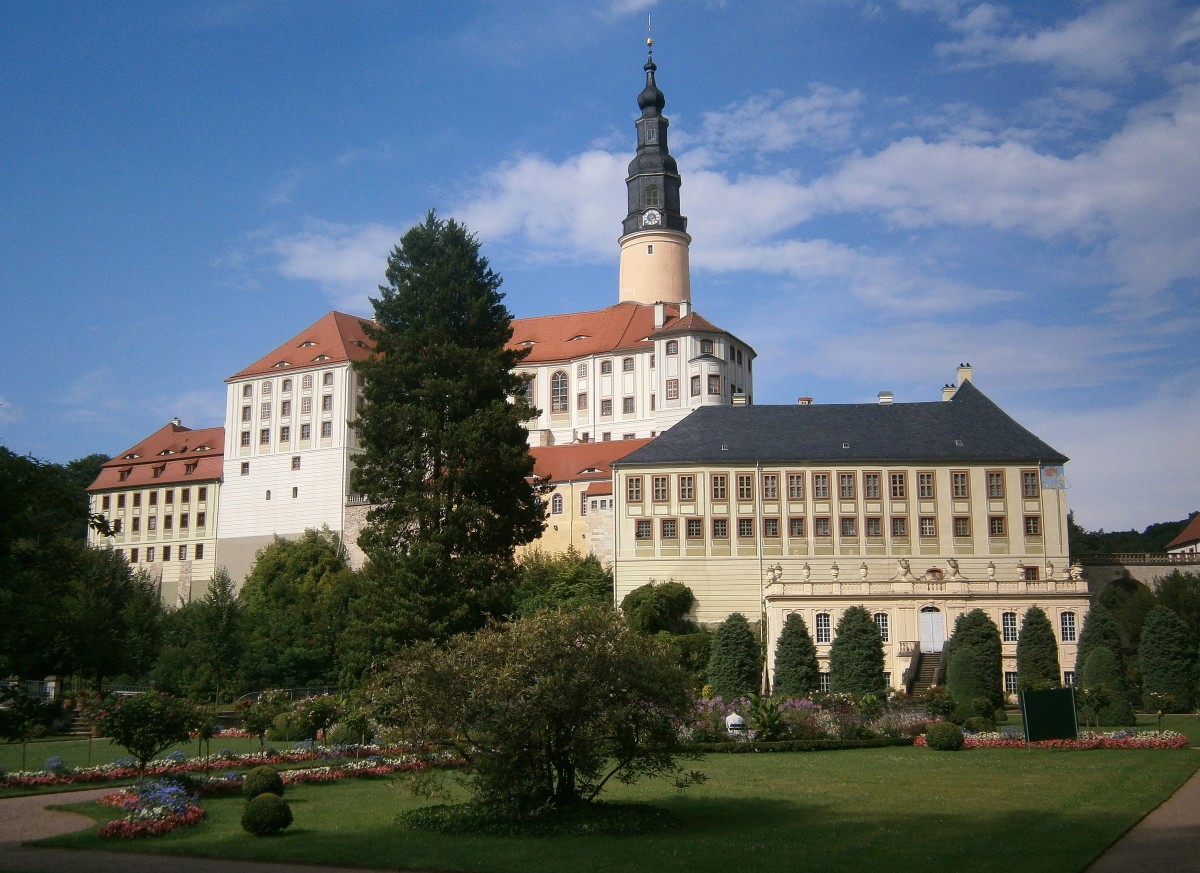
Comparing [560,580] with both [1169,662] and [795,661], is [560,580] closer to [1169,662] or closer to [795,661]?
Result: [795,661]

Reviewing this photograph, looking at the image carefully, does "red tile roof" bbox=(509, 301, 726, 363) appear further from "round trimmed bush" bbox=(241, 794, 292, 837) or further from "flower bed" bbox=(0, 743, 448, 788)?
"round trimmed bush" bbox=(241, 794, 292, 837)

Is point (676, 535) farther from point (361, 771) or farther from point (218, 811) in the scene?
point (218, 811)

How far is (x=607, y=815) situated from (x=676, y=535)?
3868cm

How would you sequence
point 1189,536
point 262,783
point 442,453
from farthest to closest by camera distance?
point 1189,536 → point 442,453 → point 262,783

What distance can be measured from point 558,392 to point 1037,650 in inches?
1940

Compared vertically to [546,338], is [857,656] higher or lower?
lower

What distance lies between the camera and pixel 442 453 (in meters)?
37.0

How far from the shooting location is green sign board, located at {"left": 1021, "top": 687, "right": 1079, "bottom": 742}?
29.2 metres

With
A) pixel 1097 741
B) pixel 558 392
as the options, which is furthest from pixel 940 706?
pixel 558 392

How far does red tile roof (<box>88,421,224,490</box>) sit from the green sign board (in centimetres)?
7149

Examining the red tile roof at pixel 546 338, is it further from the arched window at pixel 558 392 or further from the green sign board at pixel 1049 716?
the green sign board at pixel 1049 716

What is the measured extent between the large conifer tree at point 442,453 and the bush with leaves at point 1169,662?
21.2 m

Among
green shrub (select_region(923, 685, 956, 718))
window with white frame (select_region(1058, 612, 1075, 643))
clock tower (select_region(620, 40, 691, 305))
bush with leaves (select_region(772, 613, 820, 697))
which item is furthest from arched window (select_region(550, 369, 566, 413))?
green shrub (select_region(923, 685, 956, 718))

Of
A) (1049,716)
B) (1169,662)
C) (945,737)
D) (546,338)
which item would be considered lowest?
→ (945,737)
